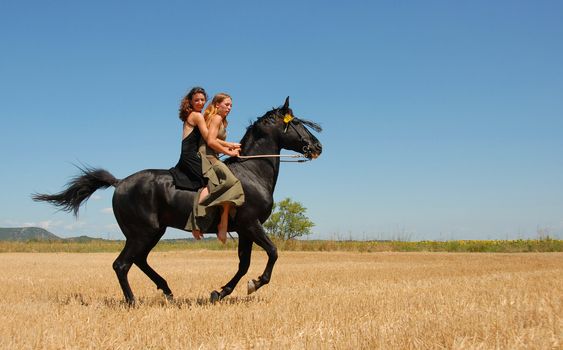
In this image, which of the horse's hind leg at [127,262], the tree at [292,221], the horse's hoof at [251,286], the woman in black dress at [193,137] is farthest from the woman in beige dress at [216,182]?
the tree at [292,221]

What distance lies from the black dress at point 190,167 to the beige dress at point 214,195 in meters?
0.09

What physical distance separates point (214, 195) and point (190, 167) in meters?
0.54

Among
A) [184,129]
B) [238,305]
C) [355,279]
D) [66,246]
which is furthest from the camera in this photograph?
[66,246]

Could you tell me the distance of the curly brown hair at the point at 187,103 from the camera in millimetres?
6992

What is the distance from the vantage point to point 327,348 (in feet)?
12.7

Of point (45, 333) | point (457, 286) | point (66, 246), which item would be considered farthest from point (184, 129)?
point (66, 246)

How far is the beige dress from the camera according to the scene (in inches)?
254

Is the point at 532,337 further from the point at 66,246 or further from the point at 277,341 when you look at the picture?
the point at 66,246

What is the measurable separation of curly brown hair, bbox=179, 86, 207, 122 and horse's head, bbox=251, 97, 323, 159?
0.94 meters

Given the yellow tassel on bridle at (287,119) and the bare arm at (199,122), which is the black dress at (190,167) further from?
the yellow tassel on bridle at (287,119)

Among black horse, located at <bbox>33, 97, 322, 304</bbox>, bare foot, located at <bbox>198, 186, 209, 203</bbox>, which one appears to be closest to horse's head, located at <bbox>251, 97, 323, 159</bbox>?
black horse, located at <bbox>33, 97, 322, 304</bbox>

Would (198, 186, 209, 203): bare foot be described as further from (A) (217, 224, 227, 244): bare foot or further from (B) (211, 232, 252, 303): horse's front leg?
(B) (211, 232, 252, 303): horse's front leg

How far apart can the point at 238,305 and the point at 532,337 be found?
344cm

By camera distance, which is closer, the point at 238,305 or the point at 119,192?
the point at 238,305
